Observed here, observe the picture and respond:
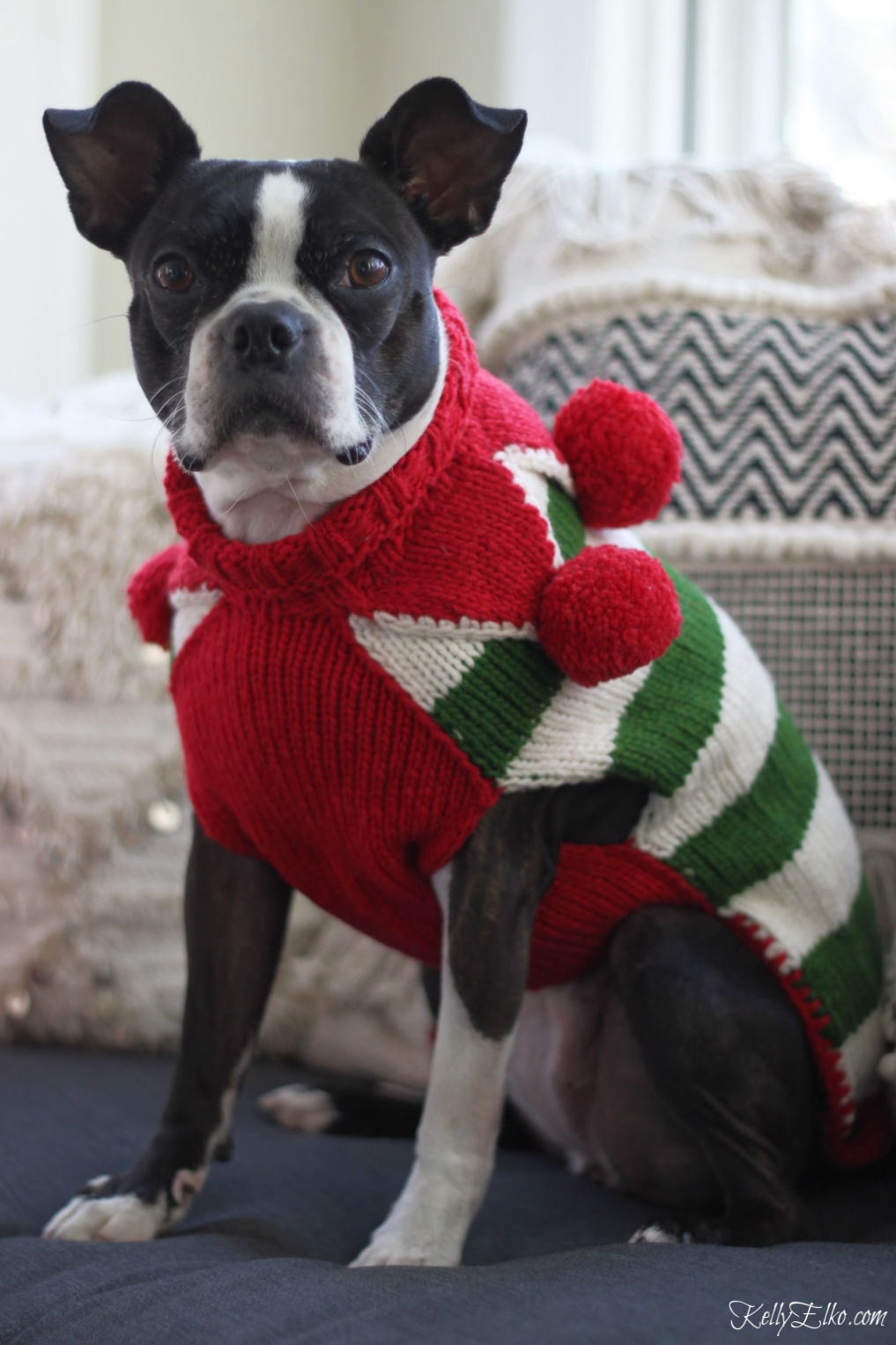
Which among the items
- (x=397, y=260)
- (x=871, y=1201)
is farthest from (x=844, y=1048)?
(x=397, y=260)

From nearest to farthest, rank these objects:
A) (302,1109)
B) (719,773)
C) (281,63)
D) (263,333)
Answer: (263,333), (719,773), (302,1109), (281,63)

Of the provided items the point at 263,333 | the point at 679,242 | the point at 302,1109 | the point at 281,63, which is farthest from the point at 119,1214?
the point at 281,63

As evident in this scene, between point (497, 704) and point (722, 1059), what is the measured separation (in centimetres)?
34

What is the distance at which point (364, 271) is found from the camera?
0.95 metres

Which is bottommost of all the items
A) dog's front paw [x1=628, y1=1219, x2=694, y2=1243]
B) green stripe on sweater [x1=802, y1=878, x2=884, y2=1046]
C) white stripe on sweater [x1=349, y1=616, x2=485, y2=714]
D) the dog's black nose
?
dog's front paw [x1=628, y1=1219, x2=694, y2=1243]

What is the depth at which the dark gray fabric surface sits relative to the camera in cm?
75

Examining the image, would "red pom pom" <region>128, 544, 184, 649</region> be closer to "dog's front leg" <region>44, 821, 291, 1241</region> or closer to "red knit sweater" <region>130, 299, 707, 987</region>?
"red knit sweater" <region>130, 299, 707, 987</region>

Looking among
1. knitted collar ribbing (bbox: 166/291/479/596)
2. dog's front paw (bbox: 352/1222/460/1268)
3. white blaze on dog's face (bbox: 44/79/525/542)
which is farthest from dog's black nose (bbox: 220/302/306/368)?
dog's front paw (bbox: 352/1222/460/1268)

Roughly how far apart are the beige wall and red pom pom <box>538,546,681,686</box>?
1.64 m

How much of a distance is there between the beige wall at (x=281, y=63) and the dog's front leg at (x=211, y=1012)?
1559 millimetres

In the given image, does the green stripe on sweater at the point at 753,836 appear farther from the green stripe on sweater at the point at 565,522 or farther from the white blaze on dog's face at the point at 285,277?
the white blaze on dog's face at the point at 285,277

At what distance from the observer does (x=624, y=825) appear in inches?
42.8

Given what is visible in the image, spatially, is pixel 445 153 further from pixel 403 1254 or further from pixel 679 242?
pixel 403 1254

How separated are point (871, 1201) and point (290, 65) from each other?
221 cm
